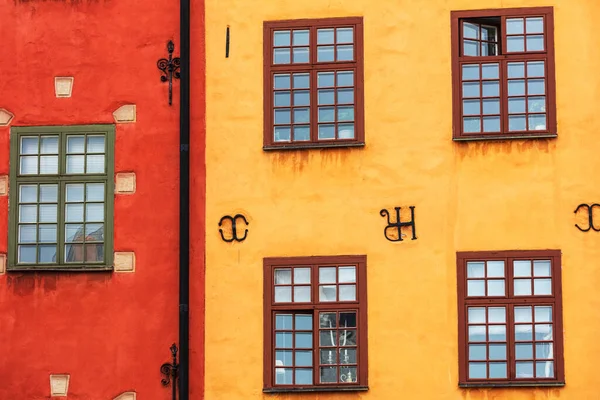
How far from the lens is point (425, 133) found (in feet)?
57.6

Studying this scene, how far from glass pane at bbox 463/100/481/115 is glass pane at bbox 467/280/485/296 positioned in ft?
6.97

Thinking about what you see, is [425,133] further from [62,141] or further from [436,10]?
[62,141]

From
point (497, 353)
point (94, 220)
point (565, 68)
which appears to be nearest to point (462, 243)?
point (497, 353)

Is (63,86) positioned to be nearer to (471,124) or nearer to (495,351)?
(471,124)

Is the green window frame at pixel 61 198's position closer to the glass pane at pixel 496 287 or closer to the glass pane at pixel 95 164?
the glass pane at pixel 95 164

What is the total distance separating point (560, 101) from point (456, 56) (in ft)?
4.64

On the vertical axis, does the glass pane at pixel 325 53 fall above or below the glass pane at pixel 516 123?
above

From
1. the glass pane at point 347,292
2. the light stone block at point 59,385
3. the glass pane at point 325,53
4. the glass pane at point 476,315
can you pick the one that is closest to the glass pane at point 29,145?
the light stone block at point 59,385

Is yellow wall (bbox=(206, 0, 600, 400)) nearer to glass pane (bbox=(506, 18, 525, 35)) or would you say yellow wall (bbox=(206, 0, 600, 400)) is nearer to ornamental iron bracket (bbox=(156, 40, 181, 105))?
glass pane (bbox=(506, 18, 525, 35))

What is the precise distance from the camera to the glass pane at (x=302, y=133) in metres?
17.7

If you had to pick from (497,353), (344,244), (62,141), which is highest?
(62,141)

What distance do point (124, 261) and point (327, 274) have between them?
8.46ft

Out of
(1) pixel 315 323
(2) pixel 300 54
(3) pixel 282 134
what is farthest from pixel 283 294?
(2) pixel 300 54

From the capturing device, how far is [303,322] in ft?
57.0
